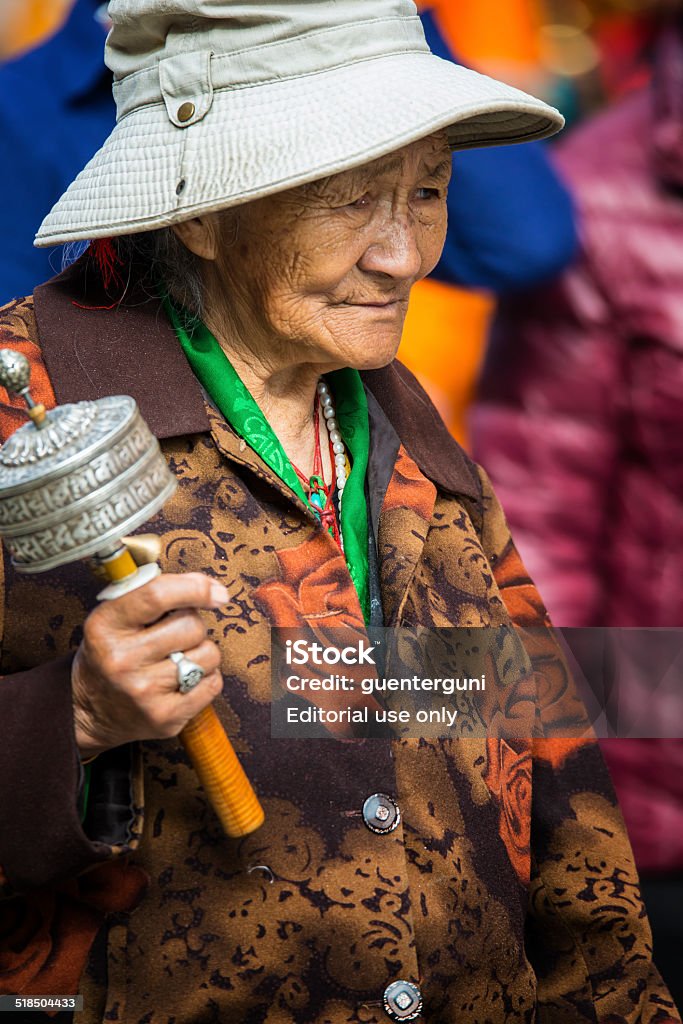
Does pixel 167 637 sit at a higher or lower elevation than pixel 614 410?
higher

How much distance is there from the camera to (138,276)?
179cm

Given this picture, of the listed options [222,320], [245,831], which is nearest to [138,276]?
[222,320]

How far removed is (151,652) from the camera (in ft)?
4.23

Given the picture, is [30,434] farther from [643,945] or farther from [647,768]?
[647,768]

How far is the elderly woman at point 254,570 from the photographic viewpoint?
151cm

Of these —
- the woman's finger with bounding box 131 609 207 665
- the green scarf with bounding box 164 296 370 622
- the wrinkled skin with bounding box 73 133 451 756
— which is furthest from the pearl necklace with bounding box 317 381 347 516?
the woman's finger with bounding box 131 609 207 665

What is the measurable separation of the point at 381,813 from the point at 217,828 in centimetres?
21

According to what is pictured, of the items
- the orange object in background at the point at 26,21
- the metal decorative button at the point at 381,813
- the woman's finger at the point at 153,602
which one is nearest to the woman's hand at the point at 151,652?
the woman's finger at the point at 153,602

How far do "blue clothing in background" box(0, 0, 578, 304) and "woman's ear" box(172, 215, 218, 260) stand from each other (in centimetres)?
68

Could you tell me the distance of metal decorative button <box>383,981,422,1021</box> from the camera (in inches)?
62.2

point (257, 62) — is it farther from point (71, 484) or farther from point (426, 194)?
point (71, 484)

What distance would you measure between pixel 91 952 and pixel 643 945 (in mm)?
883

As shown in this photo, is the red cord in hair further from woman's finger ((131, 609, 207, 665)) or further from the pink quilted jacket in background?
the pink quilted jacket in background

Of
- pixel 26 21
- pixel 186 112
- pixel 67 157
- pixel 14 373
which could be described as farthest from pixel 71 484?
pixel 26 21
